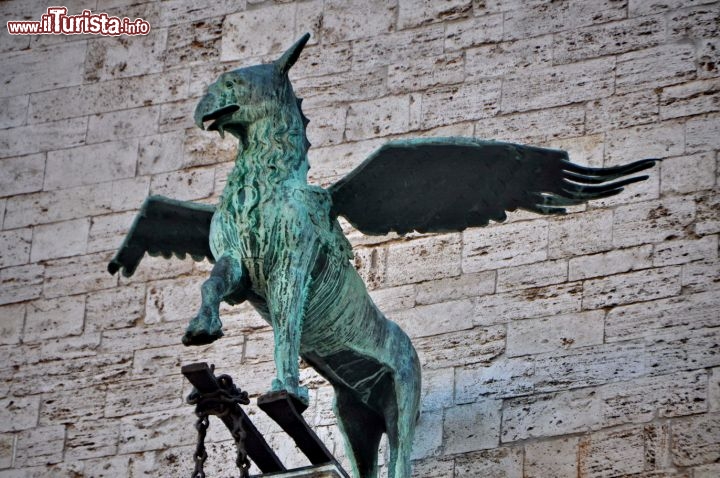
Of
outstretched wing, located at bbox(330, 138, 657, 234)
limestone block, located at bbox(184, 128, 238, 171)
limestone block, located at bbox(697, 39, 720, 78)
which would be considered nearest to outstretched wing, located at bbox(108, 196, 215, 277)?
outstretched wing, located at bbox(330, 138, 657, 234)

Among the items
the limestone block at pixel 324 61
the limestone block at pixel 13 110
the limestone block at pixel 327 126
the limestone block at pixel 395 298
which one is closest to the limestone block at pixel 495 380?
the limestone block at pixel 395 298

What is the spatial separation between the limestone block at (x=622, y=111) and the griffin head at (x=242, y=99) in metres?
1.83

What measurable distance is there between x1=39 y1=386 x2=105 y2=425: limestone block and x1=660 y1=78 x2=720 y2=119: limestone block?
102 inches

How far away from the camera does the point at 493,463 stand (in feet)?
28.2

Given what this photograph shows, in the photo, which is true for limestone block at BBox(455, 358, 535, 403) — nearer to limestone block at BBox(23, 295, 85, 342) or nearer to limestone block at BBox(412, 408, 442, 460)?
limestone block at BBox(412, 408, 442, 460)

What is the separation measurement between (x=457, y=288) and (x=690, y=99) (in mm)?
1221

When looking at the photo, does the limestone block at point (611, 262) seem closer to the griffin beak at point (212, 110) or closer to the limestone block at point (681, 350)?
the limestone block at point (681, 350)

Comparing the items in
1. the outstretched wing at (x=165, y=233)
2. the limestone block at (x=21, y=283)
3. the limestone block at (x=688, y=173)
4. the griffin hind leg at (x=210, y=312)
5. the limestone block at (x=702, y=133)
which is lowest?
the griffin hind leg at (x=210, y=312)

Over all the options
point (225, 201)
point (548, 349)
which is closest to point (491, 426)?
point (548, 349)

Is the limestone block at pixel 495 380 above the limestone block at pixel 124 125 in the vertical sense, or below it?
below

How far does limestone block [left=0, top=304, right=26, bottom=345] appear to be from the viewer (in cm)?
973

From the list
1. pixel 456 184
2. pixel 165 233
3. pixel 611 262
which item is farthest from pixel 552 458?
pixel 165 233

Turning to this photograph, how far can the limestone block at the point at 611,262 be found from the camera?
891cm

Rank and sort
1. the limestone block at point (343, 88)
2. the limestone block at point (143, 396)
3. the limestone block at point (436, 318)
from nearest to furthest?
the limestone block at point (436, 318), the limestone block at point (143, 396), the limestone block at point (343, 88)
